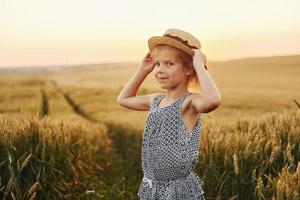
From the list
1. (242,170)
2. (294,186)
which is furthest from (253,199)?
(294,186)

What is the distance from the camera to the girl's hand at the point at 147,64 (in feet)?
14.0

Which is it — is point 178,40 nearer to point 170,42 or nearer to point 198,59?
point 170,42

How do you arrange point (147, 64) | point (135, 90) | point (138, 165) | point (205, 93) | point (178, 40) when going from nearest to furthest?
point (205, 93) → point (178, 40) → point (147, 64) → point (135, 90) → point (138, 165)

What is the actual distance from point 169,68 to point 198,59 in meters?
0.20

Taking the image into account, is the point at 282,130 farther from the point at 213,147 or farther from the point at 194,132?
the point at 194,132

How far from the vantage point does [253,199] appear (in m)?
4.79

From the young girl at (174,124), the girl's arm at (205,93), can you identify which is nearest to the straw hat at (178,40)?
the young girl at (174,124)

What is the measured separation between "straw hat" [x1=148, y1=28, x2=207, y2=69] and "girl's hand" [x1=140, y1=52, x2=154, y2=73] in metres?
0.25

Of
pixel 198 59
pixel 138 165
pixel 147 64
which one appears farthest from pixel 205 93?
pixel 138 165

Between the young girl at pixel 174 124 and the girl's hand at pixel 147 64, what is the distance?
23 centimetres

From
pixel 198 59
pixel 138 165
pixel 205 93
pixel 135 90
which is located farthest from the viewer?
pixel 138 165

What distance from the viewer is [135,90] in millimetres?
4395

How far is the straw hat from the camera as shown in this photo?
3.83 metres

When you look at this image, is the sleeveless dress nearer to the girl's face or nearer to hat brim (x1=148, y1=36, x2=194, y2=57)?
the girl's face
